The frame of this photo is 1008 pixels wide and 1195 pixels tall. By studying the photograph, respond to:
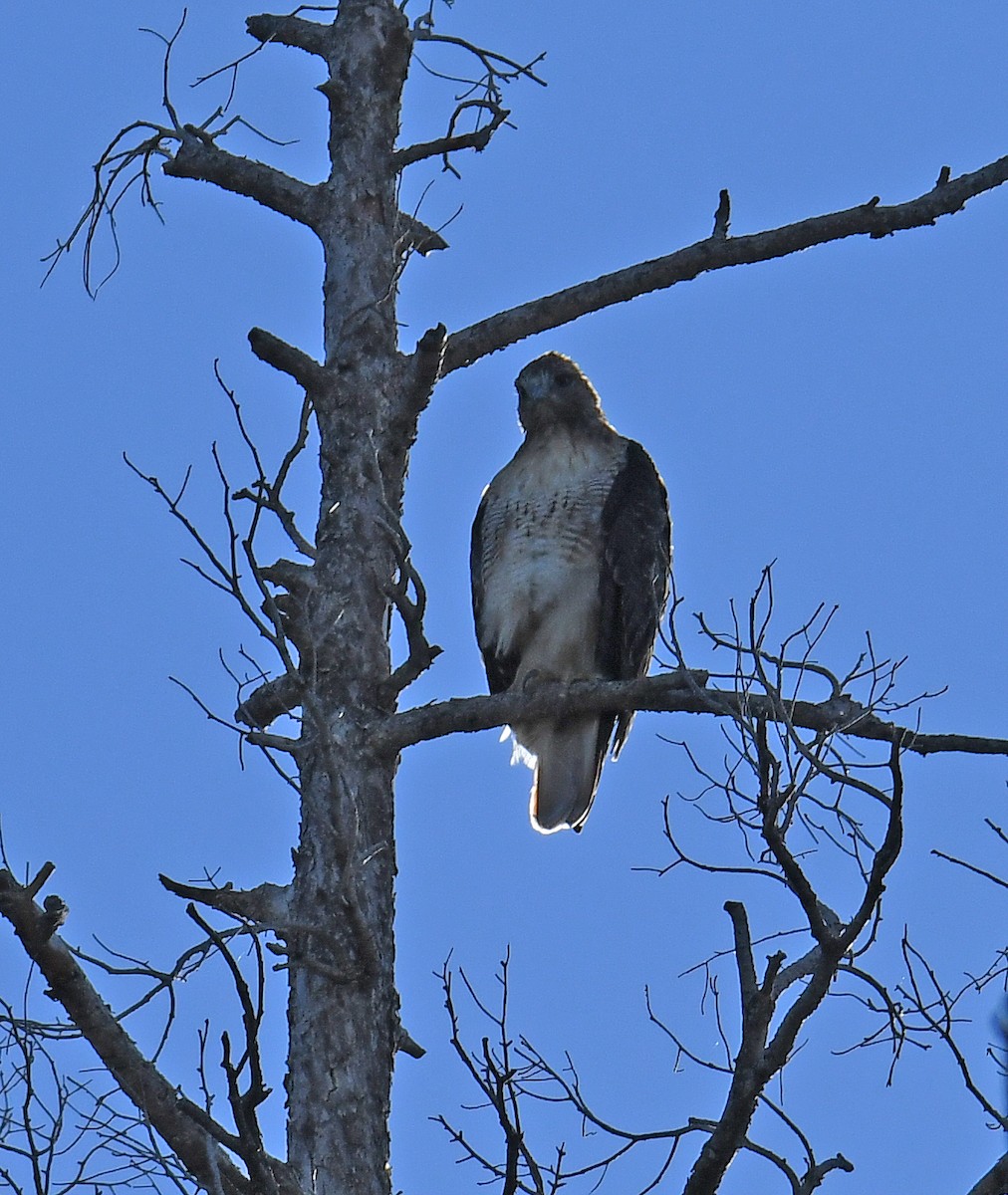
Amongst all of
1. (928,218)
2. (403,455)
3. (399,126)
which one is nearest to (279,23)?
(399,126)

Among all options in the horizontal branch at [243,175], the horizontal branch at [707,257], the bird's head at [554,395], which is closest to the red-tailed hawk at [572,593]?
the bird's head at [554,395]

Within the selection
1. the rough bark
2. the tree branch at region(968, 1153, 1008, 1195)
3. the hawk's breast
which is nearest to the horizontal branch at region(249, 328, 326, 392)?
the rough bark

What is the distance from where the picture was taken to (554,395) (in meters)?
7.73

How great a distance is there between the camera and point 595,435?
7.50m

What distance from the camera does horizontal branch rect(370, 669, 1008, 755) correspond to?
5293 millimetres

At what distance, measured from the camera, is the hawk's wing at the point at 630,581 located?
6961 mm

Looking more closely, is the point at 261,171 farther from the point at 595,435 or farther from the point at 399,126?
the point at 595,435

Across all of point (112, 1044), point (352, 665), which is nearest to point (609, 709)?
point (352, 665)

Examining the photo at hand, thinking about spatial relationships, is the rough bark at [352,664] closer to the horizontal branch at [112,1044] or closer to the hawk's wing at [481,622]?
the horizontal branch at [112,1044]

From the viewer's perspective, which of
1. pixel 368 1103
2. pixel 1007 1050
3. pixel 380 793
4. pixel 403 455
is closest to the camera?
pixel 1007 1050

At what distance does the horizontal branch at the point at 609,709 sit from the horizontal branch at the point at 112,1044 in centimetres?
139

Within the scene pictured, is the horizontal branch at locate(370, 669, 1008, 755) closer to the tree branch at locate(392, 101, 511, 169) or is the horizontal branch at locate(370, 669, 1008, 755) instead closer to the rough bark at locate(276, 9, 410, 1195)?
the rough bark at locate(276, 9, 410, 1195)

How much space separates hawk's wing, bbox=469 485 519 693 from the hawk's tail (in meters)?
0.35

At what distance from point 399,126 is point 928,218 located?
6.01ft
